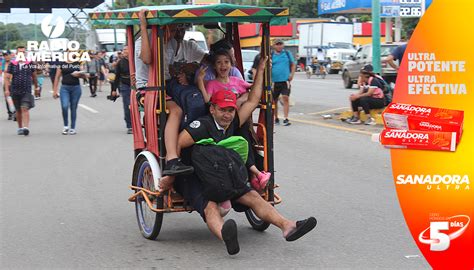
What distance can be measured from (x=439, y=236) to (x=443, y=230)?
0.03m

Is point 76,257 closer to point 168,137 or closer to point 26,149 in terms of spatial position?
point 168,137

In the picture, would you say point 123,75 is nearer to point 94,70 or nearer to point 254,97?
point 254,97

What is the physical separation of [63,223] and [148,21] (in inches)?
94.6

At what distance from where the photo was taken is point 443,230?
3039 mm

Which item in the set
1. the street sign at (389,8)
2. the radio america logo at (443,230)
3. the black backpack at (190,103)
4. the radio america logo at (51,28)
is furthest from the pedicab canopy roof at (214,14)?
the radio america logo at (51,28)

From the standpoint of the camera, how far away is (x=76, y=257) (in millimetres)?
6355

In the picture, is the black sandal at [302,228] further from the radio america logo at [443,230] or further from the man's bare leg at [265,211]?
the radio america logo at [443,230]

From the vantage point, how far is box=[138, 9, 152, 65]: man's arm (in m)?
6.34

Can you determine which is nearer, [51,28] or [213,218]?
[213,218]

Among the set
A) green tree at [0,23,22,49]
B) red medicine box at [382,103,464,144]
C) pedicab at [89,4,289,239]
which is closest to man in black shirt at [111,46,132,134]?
pedicab at [89,4,289,239]

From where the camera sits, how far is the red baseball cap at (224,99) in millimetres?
6262

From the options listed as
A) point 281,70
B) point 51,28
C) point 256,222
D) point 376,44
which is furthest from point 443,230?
point 51,28

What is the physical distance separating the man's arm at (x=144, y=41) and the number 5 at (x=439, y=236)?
3.79m

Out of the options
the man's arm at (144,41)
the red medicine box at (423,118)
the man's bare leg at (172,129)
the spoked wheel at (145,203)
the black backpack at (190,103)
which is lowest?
the spoked wheel at (145,203)
